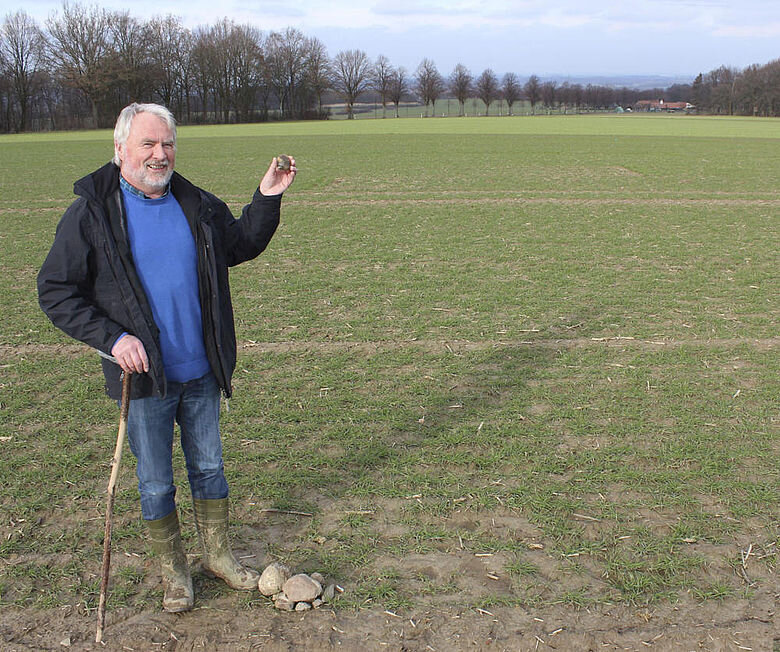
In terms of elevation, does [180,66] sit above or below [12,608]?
above

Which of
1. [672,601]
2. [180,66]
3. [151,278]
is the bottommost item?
[672,601]

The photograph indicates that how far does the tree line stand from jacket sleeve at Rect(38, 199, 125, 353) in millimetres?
78476

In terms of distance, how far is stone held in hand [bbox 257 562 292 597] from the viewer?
12.0ft

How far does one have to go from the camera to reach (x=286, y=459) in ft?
16.6

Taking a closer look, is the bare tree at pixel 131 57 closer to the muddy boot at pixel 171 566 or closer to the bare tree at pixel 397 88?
the bare tree at pixel 397 88

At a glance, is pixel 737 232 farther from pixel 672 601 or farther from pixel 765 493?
pixel 672 601

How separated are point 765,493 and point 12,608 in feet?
13.5

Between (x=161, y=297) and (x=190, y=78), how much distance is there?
94.3 m

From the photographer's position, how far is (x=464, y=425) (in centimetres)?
555

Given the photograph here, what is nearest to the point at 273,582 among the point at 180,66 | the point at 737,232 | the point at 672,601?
the point at 672,601

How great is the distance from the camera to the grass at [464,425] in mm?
3936

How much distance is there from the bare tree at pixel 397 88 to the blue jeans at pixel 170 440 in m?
118

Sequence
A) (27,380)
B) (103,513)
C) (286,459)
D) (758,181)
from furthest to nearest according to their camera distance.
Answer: (758,181) → (27,380) → (286,459) → (103,513)

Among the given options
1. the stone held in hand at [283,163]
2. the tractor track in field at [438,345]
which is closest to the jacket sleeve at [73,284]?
Answer: the stone held in hand at [283,163]
